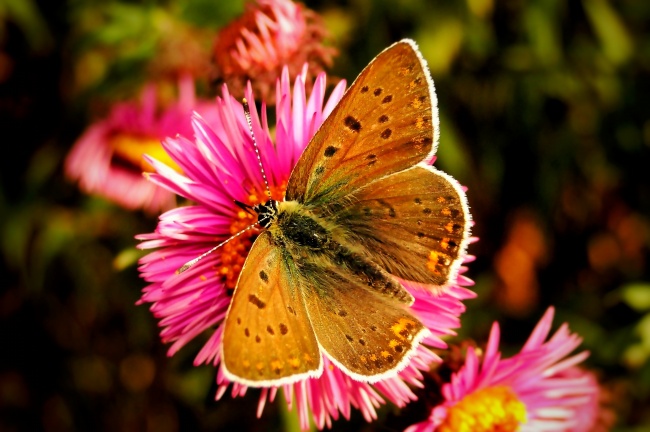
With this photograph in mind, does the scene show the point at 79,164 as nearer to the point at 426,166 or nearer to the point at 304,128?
the point at 304,128

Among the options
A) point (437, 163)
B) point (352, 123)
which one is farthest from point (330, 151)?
point (437, 163)

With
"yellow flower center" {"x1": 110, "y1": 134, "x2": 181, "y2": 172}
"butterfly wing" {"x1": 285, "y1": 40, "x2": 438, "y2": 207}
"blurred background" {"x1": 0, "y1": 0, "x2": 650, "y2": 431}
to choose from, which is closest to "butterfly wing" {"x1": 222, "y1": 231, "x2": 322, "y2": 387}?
"butterfly wing" {"x1": 285, "y1": 40, "x2": 438, "y2": 207}

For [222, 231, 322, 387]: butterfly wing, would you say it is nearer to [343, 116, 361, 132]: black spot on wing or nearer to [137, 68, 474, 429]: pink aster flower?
[137, 68, 474, 429]: pink aster flower

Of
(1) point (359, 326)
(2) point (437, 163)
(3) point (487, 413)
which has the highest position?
(2) point (437, 163)

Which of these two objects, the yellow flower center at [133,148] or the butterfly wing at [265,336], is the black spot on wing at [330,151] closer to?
the butterfly wing at [265,336]

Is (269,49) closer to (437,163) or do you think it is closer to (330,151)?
(330,151)

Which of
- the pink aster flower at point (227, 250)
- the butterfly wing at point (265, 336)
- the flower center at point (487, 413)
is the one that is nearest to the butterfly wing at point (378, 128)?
the pink aster flower at point (227, 250)
